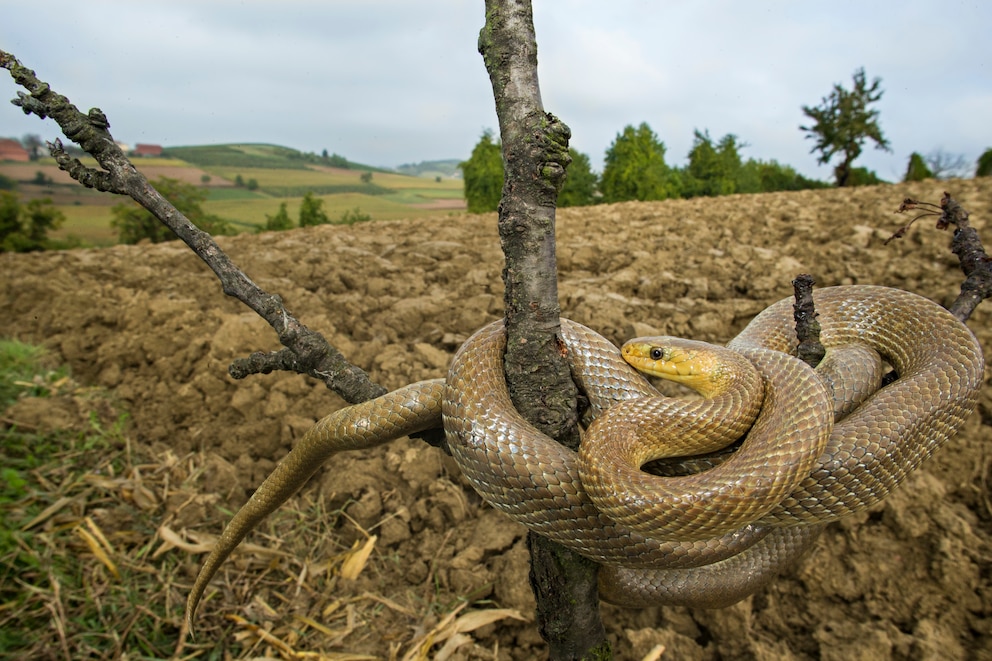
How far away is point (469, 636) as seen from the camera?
10.4 feet

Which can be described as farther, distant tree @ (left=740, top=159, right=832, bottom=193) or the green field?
distant tree @ (left=740, top=159, right=832, bottom=193)

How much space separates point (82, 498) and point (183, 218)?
350 cm

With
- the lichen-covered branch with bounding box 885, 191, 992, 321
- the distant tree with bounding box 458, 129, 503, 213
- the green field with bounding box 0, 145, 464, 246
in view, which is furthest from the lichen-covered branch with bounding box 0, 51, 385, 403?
the distant tree with bounding box 458, 129, 503, 213

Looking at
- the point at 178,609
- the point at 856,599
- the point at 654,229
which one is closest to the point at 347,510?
the point at 178,609

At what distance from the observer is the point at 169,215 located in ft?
5.47

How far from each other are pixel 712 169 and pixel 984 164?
9.37 metres

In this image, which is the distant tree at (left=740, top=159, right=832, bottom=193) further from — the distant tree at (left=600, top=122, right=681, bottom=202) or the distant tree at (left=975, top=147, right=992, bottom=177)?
the distant tree at (left=975, top=147, right=992, bottom=177)

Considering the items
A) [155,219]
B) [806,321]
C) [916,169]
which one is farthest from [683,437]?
[916,169]

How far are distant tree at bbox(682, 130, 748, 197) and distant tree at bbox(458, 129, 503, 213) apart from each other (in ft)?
27.0

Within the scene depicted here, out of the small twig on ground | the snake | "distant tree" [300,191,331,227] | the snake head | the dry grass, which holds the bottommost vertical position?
the dry grass

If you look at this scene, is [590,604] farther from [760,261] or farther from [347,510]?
[760,261]

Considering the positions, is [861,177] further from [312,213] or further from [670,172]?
[312,213]

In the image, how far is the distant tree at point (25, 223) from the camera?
12.7 m

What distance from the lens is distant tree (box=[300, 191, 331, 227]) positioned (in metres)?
15.5
